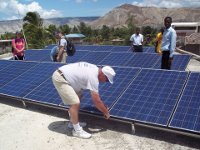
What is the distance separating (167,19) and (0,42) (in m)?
46.2

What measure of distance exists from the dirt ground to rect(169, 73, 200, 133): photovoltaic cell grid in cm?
48

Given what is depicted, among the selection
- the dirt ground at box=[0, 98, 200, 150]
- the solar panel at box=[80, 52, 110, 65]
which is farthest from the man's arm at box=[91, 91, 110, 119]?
the solar panel at box=[80, 52, 110, 65]

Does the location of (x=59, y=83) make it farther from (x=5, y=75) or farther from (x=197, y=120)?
(x=5, y=75)

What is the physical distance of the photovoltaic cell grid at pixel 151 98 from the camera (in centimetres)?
581

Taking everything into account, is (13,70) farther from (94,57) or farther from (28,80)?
(94,57)

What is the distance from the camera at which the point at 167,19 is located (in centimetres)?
802

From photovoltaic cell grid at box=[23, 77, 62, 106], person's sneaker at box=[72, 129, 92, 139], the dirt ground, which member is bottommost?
the dirt ground

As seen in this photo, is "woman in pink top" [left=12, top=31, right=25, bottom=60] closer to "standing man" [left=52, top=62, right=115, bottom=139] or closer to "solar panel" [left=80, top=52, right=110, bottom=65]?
"solar panel" [left=80, top=52, right=110, bottom=65]

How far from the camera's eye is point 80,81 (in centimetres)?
577

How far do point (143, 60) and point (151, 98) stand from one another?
5498mm

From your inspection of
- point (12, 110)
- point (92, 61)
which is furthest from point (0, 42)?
point (12, 110)

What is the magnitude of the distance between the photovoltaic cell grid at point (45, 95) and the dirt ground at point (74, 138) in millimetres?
469

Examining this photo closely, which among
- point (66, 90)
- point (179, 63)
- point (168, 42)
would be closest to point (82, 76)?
point (66, 90)

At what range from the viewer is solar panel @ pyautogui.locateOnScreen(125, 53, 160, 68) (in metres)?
11.2
